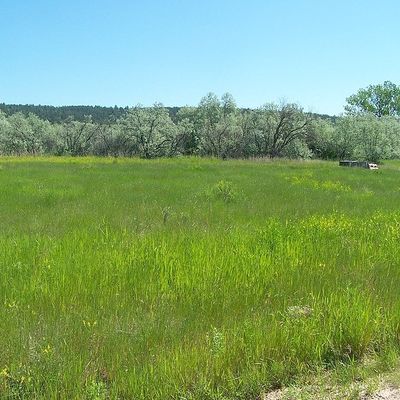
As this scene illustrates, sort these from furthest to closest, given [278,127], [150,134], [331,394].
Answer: [150,134], [278,127], [331,394]

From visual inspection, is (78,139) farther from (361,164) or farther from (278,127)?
(361,164)

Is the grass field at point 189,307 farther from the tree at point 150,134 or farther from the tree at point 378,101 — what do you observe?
the tree at point 378,101

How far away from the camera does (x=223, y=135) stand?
78.4 metres

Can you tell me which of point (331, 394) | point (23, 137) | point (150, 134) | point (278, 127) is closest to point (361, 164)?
point (278, 127)

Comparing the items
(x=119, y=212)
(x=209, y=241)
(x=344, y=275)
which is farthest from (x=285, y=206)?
(x=344, y=275)

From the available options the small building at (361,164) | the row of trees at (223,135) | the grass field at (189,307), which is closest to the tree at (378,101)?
the row of trees at (223,135)

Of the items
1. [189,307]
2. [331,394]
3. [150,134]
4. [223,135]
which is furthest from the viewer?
[150,134]

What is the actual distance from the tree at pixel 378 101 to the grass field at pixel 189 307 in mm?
107481

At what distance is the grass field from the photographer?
12.8ft

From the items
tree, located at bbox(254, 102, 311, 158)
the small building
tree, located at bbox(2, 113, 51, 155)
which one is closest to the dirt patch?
the small building

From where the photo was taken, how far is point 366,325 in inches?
187

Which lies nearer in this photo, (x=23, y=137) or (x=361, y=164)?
(x=361, y=164)

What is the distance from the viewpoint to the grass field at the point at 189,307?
3.91m

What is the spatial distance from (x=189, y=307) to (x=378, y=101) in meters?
117
